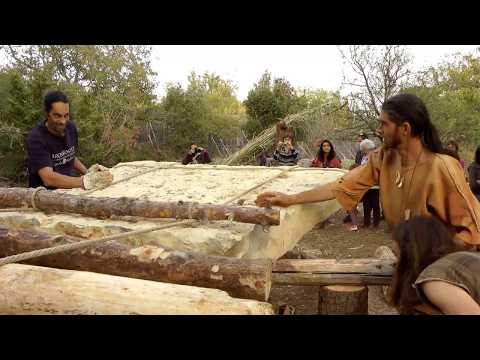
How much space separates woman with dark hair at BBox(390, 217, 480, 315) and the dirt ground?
1754mm

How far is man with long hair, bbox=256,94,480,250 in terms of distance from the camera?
7.56 feet

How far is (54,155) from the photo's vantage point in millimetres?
3625

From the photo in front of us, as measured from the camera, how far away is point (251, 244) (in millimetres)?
2529

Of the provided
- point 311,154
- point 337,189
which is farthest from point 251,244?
point 311,154

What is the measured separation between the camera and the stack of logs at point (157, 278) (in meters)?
1.65

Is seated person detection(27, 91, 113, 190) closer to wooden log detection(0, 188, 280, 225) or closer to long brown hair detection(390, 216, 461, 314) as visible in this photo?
wooden log detection(0, 188, 280, 225)

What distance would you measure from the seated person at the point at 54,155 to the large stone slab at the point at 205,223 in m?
0.09

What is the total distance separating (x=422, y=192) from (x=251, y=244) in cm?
96

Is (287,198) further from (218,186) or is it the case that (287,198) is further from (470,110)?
(470,110)

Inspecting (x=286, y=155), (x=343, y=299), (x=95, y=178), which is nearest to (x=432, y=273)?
(x=343, y=299)

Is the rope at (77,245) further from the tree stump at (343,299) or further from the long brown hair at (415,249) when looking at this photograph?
the long brown hair at (415,249)

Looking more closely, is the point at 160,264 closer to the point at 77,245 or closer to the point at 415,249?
the point at 77,245

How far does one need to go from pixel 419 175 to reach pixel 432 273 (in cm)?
73

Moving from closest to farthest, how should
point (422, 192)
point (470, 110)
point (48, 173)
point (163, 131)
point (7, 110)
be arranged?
point (422, 192) → point (48, 173) → point (7, 110) → point (470, 110) → point (163, 131)
